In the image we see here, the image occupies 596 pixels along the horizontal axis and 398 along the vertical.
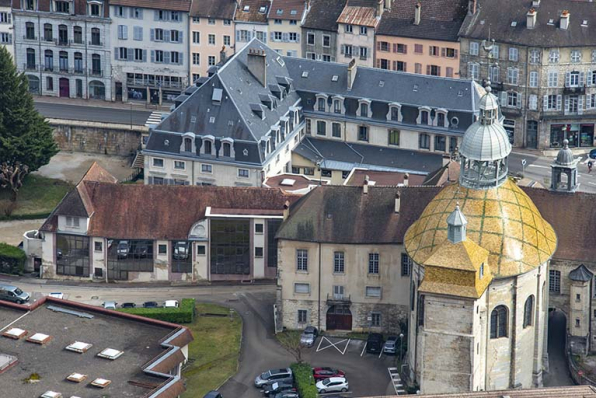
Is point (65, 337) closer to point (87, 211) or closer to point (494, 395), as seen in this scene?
point (87, 211)

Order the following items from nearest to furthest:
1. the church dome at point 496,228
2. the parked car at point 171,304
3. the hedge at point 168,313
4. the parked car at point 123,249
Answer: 1. the church dome at point 496,228
2. the hedge at point 168,313
3. the parked car at point 171,304
4. the parked car at point 123,249

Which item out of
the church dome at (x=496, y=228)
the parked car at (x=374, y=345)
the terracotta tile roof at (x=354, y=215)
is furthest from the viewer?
the terracotta tile roof at (x=354, y=215)

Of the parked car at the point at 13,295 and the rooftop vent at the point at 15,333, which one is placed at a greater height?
→ the rooftop vent at the point at 15,333

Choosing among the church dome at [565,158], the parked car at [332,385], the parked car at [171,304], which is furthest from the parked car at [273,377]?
the church dome at [565,158]

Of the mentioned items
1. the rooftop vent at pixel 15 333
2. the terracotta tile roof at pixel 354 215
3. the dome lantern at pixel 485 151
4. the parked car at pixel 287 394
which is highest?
the dome lantern at pixel 485 151

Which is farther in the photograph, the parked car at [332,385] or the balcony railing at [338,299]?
the balcony railing at [338,299]

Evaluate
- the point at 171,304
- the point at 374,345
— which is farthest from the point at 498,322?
the point at 171,304

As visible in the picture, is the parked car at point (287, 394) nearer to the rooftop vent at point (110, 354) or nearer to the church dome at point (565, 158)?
the rooftop vent at point (110, 354)
